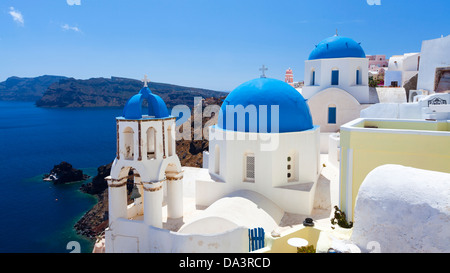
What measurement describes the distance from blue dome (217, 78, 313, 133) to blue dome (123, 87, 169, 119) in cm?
279

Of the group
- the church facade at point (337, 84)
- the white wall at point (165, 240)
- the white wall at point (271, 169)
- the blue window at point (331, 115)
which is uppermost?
the church facade at point (337, 84)

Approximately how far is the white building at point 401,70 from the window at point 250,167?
22288 mm

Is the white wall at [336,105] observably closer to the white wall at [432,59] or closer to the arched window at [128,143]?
the white wall at [432,59]

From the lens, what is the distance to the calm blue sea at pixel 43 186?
2964 centimetres

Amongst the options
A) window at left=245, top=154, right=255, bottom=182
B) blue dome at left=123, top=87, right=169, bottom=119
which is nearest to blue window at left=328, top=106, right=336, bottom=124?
window at left=245, top=154, right=255, bottom=182

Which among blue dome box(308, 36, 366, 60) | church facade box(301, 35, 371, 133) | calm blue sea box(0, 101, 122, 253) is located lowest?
calm blue sea box(0, 101, 122, 253)

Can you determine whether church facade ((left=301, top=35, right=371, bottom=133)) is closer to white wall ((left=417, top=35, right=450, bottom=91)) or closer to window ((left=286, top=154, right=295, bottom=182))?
white wall ((left=417, top=35, right=450, bottom=91))

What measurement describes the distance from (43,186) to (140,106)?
42.4m

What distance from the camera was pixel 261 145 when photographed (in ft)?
36.9

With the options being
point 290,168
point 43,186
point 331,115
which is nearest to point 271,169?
point 290,168

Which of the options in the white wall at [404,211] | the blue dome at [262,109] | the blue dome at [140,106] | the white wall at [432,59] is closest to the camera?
the white wall at [404,211]

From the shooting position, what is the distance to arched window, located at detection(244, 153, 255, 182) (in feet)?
38.1

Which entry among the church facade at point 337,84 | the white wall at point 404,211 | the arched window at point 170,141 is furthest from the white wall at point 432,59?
the white wall at point 404,211
